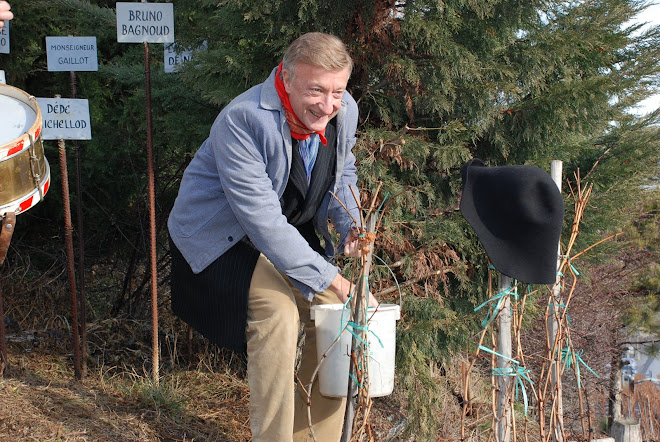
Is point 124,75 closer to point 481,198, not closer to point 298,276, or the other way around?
point 298,276

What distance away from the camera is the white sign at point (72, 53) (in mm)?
4246

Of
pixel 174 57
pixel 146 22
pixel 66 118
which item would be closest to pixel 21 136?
pixel 66 118

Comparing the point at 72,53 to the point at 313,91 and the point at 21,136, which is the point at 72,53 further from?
Answer: the point at 313,91

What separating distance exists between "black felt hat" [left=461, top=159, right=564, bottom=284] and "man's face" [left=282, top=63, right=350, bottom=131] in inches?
23.1

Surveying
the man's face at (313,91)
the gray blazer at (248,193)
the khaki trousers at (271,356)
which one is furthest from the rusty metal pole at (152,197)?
the man's face at (313,91)

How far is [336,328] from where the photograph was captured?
260cm

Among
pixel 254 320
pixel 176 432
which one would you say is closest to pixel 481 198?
pixel 254 320

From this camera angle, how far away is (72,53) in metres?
4.27

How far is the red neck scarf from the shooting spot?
2.61m

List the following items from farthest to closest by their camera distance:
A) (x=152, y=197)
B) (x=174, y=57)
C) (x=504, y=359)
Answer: (x=174, y=57), (x=152, y=197), (x=504, y=359)

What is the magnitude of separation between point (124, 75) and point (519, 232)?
367 centimetres

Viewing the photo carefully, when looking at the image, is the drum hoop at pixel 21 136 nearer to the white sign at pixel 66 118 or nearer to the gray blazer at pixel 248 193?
the white sign at pixel 66 118

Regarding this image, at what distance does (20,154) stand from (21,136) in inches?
3.5

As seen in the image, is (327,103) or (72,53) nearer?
(327,103)
